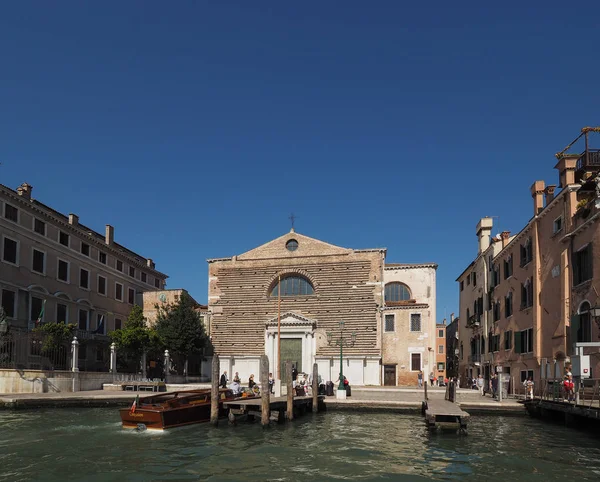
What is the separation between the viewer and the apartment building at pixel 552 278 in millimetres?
23562

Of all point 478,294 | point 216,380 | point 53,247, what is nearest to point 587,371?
point 216,380

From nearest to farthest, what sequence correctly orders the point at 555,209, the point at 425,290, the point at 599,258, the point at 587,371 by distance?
the point at 587,371 < the point at 599,258 < the point at 555,209 < the point at 425,290

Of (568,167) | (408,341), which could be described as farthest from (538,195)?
(408,341)

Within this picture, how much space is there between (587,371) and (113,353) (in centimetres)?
2742

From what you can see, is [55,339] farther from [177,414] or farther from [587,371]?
[587,371]

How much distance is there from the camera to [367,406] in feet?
94.3

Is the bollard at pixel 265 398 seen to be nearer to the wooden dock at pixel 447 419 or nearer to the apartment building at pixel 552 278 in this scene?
the wooden dock at pixel 447 419

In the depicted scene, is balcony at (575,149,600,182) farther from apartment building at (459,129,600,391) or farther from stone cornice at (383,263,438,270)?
stone cornice at (383,263,438,270)

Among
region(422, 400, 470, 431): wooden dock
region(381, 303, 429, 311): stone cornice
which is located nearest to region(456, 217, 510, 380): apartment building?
region(381, 303, 429, 311): stone cornice

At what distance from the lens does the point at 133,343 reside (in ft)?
138

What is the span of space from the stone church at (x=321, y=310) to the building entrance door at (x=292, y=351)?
8 cm

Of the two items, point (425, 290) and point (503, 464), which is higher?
point (425, 290)

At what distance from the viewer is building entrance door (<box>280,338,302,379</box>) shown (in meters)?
48.5

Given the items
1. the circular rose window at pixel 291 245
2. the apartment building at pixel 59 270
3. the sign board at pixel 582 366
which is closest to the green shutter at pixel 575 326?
the sign board at pixel 582 366
